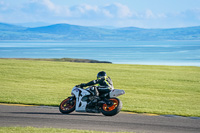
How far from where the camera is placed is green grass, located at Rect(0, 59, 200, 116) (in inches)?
669

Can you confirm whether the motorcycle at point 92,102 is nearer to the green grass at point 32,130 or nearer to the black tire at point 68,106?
the black tire at point 68,106

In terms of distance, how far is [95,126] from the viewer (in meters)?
11.0

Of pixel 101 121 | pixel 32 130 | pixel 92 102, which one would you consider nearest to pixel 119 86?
pixel 92 102

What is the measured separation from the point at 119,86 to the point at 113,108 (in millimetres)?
13453

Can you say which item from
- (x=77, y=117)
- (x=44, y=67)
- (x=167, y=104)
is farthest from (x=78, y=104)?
(x=44, y=67)

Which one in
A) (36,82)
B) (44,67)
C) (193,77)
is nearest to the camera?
(36,82)

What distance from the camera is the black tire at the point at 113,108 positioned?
491 inches

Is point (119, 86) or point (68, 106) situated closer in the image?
point (68, 106)

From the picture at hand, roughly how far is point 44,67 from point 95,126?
26163 millimetres

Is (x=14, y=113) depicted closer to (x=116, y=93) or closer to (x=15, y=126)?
(x=15, y=126)

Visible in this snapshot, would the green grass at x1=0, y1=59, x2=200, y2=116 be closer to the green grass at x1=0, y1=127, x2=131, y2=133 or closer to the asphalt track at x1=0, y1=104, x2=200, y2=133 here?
the asphalt track at x1=0, y1=104, x2=200, y2=133

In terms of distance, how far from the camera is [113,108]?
1271 cm

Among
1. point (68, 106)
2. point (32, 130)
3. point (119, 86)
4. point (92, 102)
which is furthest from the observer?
point (119, 86)

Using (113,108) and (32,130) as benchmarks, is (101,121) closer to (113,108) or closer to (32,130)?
(113,108)
